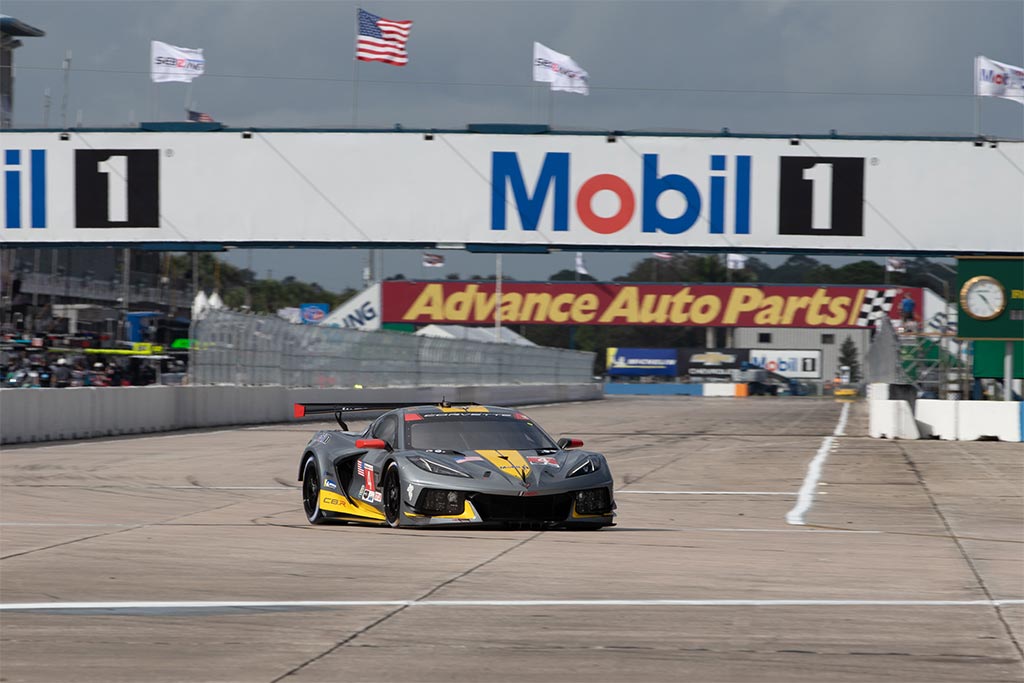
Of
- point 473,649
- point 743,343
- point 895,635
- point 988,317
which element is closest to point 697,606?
point 895,635

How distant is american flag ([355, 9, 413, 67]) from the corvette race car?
19.7 metres

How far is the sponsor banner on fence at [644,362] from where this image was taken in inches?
4094

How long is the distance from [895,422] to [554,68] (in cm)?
1137

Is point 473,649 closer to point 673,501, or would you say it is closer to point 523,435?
point 523,435

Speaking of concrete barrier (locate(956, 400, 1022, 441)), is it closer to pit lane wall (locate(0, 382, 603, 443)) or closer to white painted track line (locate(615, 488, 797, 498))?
white painted track line (locate(615, 488, 797, 498))

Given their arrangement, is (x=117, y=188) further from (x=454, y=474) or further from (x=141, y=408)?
(x=454, y=474)

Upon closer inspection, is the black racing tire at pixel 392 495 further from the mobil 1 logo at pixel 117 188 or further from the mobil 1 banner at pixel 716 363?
the mobil 1 banner at pixel 716 363

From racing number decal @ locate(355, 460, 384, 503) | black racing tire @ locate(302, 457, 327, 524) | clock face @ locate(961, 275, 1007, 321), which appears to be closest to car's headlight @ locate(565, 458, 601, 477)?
racing number decal @ locate(355, 460, 384, 503)

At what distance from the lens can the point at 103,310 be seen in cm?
6359

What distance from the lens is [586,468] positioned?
39.0 ft

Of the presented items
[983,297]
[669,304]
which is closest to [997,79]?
[983,297]

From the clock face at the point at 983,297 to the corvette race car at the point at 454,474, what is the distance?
2129cm

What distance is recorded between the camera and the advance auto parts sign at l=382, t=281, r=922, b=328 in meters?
95.8

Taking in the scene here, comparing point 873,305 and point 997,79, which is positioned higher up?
point 997,79
